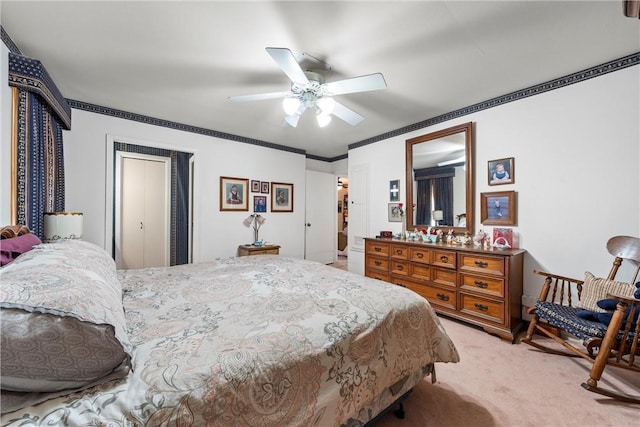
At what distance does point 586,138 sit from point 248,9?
3.08m

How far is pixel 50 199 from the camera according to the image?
243cm

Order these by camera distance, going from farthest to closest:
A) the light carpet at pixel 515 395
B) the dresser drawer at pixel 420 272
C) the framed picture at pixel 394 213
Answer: the framed picture at pixel 394 213 → the dresser drawer at pixel 420 272 → the light carpet at pixel 515 395

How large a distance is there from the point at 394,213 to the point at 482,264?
5.15ft

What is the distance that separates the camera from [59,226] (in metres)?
2.24

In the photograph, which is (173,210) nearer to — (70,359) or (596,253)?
(70,359)

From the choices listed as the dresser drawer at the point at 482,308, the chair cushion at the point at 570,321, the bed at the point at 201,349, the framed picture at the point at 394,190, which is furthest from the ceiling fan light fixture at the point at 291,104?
the chair cushion at the point at 570,321

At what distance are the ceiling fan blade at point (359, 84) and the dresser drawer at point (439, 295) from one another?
89.1 inches

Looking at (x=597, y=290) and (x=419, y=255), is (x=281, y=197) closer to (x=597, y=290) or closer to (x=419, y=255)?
(x=419, y=255)

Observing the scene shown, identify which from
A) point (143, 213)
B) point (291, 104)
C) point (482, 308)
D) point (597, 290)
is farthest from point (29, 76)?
point (597, 290)

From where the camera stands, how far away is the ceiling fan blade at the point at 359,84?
1.83 meters

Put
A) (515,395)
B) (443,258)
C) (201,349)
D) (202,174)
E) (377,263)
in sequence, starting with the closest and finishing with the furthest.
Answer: (201,349)
(515,395)
(443,258)
(377,263)
(202,174)

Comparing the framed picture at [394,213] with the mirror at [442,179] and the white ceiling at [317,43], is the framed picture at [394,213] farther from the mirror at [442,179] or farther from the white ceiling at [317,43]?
the white ceiling at [317,43]

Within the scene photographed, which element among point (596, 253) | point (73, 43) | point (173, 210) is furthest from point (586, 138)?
point (173, 210)

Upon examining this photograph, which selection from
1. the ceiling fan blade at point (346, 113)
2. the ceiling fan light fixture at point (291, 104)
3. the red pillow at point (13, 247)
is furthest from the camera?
the ceiling fan blade at point (346, 113)
